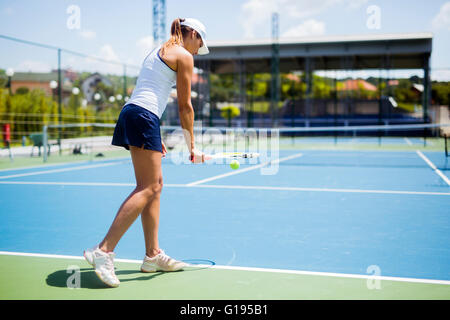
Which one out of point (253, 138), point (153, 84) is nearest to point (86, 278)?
point (153, 84)

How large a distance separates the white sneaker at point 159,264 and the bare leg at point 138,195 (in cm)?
38

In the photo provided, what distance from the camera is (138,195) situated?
11.4ft

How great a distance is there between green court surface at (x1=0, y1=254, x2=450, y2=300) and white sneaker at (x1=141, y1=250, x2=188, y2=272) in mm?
46

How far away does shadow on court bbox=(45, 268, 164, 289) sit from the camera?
343cm

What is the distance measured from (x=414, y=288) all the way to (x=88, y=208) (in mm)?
4748

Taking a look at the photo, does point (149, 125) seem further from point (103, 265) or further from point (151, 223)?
point (103, 265)

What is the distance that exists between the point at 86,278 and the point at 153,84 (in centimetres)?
147

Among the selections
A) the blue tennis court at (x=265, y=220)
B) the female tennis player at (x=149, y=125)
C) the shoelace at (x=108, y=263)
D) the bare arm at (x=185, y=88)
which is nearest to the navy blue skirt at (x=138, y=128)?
the female tennis player at (x=149, y=125)

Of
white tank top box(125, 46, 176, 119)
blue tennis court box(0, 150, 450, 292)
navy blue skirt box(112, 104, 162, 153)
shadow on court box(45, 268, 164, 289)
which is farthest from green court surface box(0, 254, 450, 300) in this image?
white tank top box(125, 46, 176, 119)

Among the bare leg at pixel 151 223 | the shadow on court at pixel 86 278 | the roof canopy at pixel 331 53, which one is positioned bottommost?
the shadow on court at pixel 86 278

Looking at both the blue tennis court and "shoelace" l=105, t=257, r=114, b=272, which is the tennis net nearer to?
the blue tennis court

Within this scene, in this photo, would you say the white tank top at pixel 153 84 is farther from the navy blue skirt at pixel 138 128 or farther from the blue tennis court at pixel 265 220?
the blue tennis court at pixel 265 220

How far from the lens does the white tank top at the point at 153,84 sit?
11.5 feet

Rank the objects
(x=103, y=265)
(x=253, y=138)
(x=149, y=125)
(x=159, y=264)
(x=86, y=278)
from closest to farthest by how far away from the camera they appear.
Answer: (x=103, y=265) → (x=149, y=125) → (x=86, y=278) → (x=159, y=264) → (x=253, y=138)
